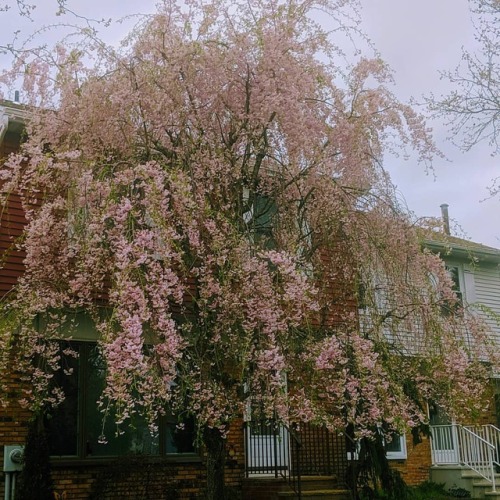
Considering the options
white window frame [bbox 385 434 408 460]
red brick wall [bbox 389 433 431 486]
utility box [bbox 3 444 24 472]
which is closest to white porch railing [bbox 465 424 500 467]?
red brick wall [bbox 389 433 431 486]

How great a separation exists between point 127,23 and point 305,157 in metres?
3.02

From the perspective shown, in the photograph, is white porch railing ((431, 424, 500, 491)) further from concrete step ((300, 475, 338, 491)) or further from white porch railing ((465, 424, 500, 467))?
concrete step ((300, 475, 338, 491))

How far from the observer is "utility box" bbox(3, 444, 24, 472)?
10.3m

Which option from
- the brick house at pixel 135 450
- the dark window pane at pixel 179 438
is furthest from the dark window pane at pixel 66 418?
the dark window pane at pixel 179 438

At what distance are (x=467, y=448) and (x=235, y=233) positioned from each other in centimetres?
1033

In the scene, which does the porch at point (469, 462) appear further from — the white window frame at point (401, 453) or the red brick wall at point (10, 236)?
the red brick wall at point (10, 236)

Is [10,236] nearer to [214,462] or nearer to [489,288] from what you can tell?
[214,462]

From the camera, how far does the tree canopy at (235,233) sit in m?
8.73

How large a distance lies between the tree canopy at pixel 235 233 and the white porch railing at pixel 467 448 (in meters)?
5.84

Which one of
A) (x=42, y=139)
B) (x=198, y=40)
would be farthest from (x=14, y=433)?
(x=198, y=40)

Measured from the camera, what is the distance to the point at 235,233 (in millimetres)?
9055

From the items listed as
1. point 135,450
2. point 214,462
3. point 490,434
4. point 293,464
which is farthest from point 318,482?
point 490,434

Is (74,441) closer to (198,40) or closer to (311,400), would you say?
(311,400)

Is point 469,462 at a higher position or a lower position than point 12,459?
lower
